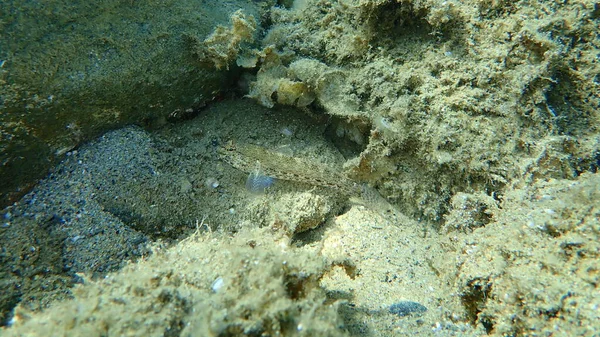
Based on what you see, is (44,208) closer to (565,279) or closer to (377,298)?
(377,298)

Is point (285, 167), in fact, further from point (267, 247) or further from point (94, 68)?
point (94, 68)

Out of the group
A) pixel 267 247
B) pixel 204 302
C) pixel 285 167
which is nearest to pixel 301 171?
pixel 285 167

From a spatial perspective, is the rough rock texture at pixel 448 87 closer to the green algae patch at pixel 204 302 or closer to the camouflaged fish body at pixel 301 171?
the camouflaged fish body at pixel 301 171

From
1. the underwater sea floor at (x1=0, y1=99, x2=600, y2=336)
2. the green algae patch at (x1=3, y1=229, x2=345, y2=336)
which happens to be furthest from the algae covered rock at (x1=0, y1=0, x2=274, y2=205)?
the green algae patch at (x1=3, y1=229, x2=345, y2=336)

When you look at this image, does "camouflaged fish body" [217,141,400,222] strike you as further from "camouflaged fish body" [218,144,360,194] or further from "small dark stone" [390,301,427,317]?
Answer: "small dark stone" [390,301,427,317]

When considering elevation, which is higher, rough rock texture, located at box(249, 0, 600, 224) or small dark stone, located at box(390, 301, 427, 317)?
rough rock texture, located at box(249, 0, 600, 224)

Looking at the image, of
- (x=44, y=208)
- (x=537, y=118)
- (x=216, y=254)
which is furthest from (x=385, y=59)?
(x=44, y=208)
